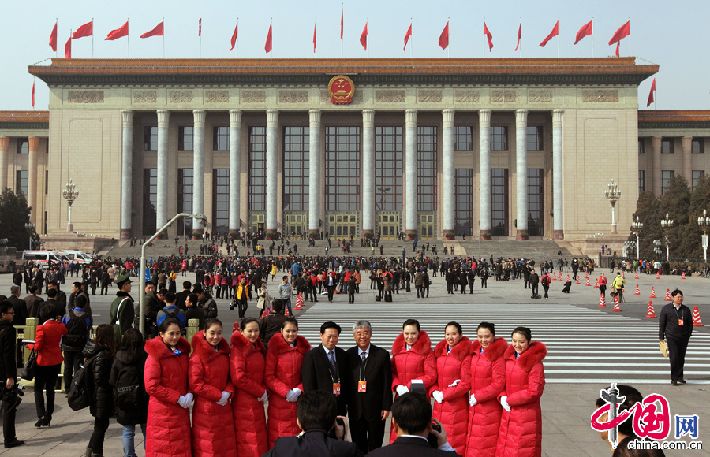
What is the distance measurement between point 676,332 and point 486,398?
769cm

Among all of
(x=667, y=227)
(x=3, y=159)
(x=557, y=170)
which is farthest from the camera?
(x=3, y=159)

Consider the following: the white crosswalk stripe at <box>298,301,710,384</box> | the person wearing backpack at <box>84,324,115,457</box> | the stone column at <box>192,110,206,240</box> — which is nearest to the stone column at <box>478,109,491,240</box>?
the stone column at <box>192,110,206,240</box>

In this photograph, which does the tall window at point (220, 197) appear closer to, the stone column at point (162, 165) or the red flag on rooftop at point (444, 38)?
the stone column at point (162, 165)

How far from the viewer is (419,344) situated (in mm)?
7746

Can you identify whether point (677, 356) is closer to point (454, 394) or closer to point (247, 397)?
point (454, 394)

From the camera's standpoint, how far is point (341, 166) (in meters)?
83.6

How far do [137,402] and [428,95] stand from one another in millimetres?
72288

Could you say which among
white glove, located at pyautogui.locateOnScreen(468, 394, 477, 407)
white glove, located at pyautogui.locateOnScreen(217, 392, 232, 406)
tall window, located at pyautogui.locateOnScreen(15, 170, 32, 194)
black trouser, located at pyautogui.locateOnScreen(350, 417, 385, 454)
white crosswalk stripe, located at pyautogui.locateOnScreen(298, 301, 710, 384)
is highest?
tall window, located at pyautogui.locateOnScreen(15, 170, 32, 194)

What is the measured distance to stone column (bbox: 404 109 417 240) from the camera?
3078 inches

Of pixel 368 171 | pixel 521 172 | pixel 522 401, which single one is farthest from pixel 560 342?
pixel 521 172

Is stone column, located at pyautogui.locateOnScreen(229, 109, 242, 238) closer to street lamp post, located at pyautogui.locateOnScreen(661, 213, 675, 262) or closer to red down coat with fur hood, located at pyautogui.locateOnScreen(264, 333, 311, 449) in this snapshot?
street lamp post, located at pyautogui.locateOnScreen(661, 213, 675, 262)

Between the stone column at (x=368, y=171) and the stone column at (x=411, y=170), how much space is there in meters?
3.50

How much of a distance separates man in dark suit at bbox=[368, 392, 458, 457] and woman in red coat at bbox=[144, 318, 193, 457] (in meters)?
3.24

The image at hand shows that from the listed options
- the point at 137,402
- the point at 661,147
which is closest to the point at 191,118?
the point at 661,147
